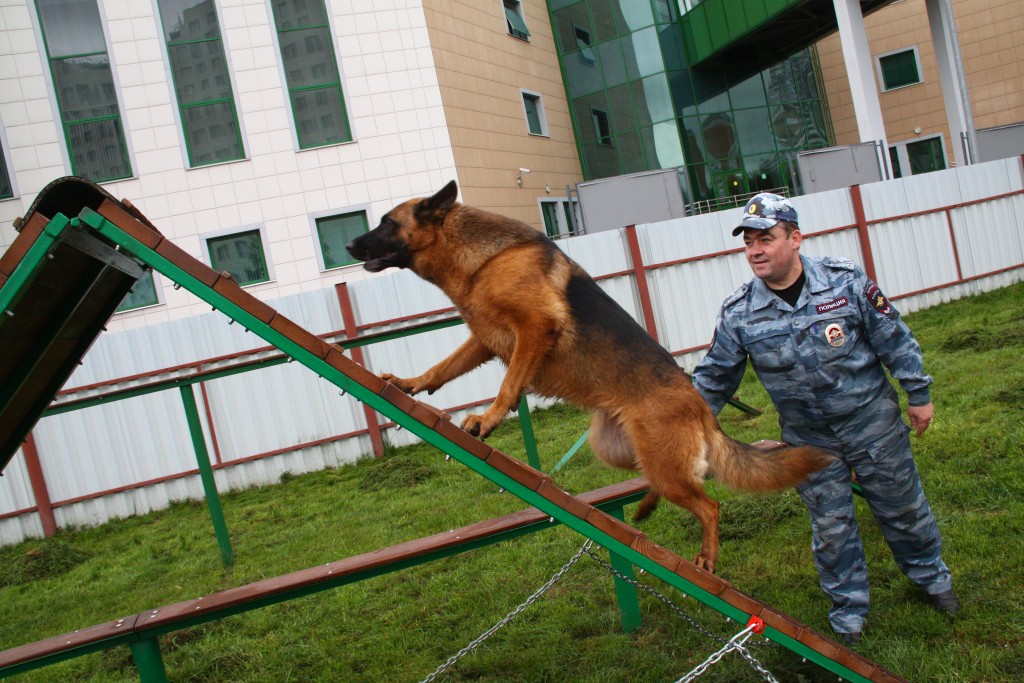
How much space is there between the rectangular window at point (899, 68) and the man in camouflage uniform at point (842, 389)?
83.1 feet

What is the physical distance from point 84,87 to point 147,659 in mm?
14167

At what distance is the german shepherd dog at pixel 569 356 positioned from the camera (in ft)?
10.2

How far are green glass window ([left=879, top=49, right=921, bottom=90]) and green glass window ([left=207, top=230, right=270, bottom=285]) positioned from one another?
21.6 meters

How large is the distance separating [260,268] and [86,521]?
24.3 ft

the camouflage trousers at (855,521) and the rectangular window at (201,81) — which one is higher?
the rectangular window at (201,81)

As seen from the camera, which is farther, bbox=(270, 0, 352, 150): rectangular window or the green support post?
bbox=(270, 0, 352, 150): rectangular window

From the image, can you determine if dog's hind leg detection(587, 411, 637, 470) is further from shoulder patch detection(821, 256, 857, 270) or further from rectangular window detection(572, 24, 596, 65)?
rectangular window detection(572, 24, 596, 65)

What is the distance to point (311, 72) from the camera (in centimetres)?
1503

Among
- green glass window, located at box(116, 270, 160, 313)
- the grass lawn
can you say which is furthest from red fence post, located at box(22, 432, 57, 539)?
green glass window, located at box(116, 270, 160, 313)

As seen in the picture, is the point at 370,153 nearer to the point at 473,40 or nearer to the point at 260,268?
the point at 260,268

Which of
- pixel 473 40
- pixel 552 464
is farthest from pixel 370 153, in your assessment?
pixel 552 464

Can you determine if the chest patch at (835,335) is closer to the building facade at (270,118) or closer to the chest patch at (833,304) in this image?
the chest patch at (833,304)

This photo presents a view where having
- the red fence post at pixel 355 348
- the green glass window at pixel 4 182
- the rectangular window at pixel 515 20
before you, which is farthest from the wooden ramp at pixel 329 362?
the rectangular window at pixel 515 20

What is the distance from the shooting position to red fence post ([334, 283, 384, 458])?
899 cm
